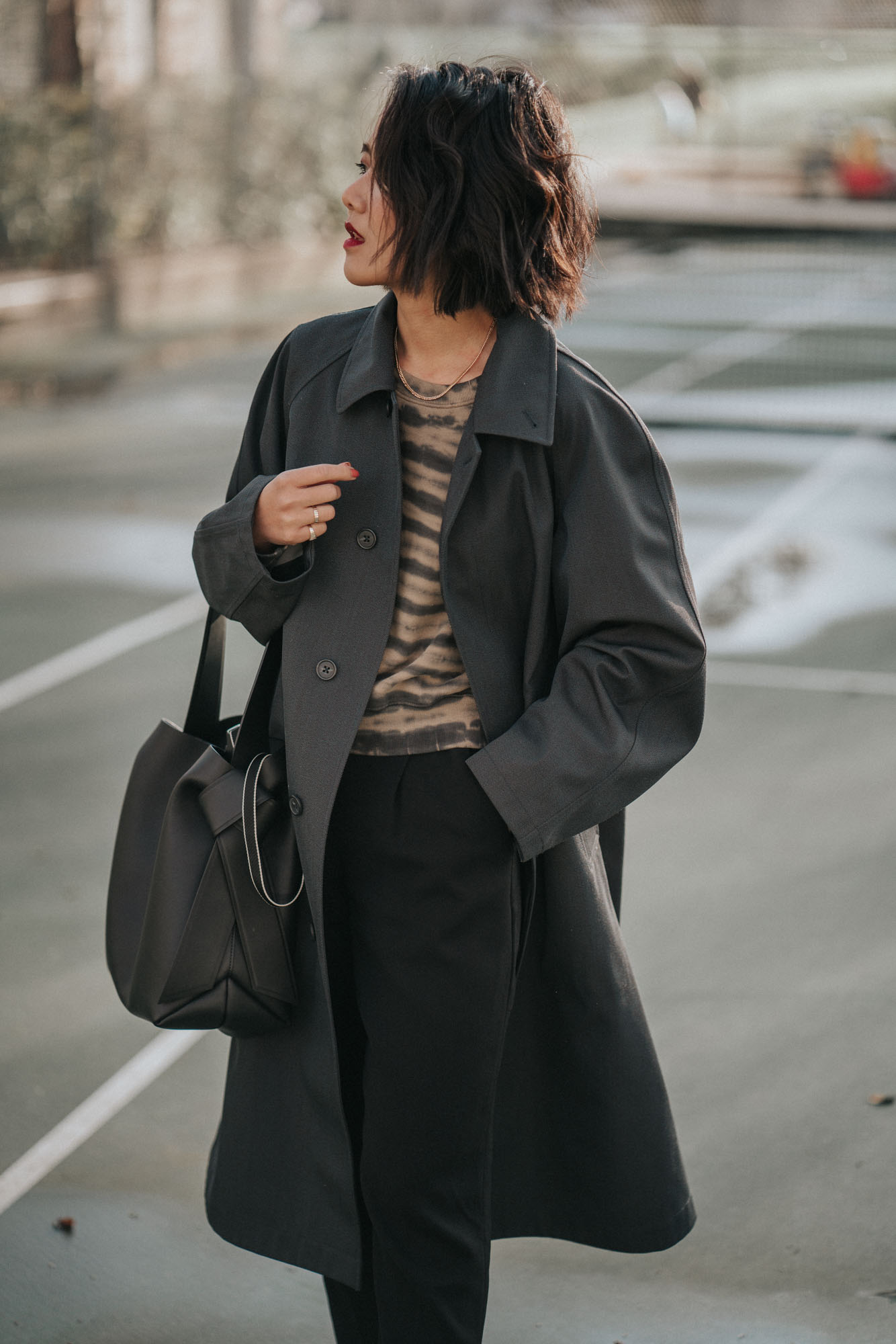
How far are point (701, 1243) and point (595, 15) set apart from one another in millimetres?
22001

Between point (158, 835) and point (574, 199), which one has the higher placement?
point (574, 199)

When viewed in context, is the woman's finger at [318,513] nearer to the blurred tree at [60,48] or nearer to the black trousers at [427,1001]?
the black trousers at [427,1001]

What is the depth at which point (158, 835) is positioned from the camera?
238 centimetres

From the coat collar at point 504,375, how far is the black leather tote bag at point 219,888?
418 mm

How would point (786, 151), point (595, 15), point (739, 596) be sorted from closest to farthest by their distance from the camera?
point (739, 596) < point (786, 151) < point (595, 15)

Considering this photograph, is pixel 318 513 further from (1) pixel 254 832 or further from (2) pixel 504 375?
(1) pixel 254 832

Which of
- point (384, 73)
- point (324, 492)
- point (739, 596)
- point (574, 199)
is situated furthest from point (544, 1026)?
point (739, 596)

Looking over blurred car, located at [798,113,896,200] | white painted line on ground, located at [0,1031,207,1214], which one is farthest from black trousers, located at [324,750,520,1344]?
blurred car, located at [798,113,896,200]

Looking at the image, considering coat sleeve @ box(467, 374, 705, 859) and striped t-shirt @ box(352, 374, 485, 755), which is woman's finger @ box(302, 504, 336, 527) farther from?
coat sleeve @ box(467, 374, 705, 859)

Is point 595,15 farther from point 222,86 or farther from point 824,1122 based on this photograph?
point 824,1122

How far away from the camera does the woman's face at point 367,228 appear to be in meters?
2.09

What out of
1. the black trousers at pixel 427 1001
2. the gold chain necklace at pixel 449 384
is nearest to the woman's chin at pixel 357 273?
the gold chain necklace at pixel 449 384

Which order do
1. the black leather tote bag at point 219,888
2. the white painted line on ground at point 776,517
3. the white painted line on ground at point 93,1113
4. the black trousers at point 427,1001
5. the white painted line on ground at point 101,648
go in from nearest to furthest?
1. the black trousers at point 427,1001
2. the black leather tote bag at point 219,888
3. the white painted line on ground at point 93,1113
4. the white painted line on ground at point 101,648
5. the white painted line on ground at point 776,517

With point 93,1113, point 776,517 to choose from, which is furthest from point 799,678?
point 93,1113
